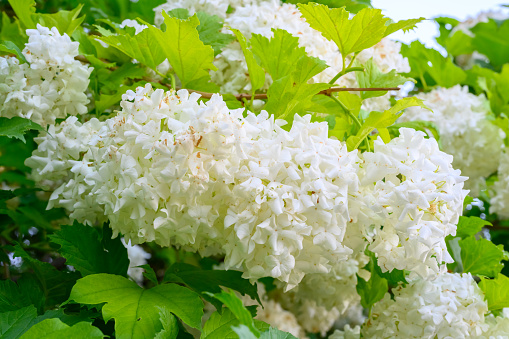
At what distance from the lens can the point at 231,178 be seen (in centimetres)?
85

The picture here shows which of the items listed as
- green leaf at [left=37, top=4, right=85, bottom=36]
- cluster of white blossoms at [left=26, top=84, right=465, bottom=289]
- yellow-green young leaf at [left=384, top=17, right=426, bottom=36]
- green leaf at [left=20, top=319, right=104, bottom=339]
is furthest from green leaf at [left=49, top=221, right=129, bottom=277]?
yellow-green young leaf at [left=384, top=17, right=426, bottom=36]

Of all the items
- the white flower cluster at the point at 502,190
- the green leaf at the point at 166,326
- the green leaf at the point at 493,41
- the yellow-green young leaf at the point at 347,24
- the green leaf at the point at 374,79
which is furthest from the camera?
the green leaf at the point at 493,41

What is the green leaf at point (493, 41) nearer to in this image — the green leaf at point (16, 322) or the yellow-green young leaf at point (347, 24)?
the yellow-green young leaf at point (347, 24)

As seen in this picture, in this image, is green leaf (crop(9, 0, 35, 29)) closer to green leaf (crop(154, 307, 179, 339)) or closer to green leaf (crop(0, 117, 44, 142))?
green leaf (crop(0, 117, 44, 142))

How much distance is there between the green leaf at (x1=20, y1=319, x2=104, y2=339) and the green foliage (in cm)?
145

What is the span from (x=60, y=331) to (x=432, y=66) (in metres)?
1.55

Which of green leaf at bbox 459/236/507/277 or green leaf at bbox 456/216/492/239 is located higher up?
green leaf at bbox 456/216/492/239

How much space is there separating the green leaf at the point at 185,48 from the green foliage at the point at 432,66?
0.97 metres

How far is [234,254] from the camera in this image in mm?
875

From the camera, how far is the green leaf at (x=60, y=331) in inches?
29.2

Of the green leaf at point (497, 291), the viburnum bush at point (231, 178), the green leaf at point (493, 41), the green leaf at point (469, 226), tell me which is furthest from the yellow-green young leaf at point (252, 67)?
the green leaf at point (493, 41)

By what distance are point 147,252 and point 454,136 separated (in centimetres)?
139

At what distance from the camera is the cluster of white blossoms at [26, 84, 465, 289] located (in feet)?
2.73

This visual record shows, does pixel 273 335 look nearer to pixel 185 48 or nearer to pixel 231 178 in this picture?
pixel 231 178
